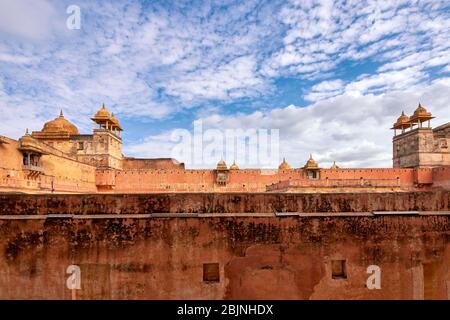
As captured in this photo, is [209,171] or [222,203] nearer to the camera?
[222,203]

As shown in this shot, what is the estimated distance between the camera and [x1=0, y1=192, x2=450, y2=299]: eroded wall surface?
16.7ft

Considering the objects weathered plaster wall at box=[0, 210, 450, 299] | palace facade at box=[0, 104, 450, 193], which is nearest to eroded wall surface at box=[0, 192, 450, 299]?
weathered plaster wall at box=[0, 210, 450, 299]

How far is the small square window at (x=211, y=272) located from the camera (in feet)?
17.2

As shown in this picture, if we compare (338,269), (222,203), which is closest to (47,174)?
(222,203)

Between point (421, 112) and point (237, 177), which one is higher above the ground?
point (421, 112)

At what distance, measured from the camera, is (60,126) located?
33.3m

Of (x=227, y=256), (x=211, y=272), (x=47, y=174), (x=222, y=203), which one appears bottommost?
(x=211, y=272)

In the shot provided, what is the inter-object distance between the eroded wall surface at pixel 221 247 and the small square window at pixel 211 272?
73mm

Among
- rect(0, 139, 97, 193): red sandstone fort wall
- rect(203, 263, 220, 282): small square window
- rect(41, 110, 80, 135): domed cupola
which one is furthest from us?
rect(41, 110, 80, 135): domed cupola

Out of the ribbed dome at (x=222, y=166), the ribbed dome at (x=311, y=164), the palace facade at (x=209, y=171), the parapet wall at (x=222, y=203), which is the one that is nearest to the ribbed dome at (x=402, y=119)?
the palace facade at (x=209, y=171)

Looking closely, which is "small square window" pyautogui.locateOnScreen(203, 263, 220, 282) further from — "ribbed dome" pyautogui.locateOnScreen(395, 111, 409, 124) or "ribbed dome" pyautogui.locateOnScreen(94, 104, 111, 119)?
"ribbed dome" pyautogui.locateOnScreen(395, 111, 409, 124)

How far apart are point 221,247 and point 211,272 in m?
0.52

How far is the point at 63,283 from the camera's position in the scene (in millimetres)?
5059

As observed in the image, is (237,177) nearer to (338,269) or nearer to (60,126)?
(60,126)
